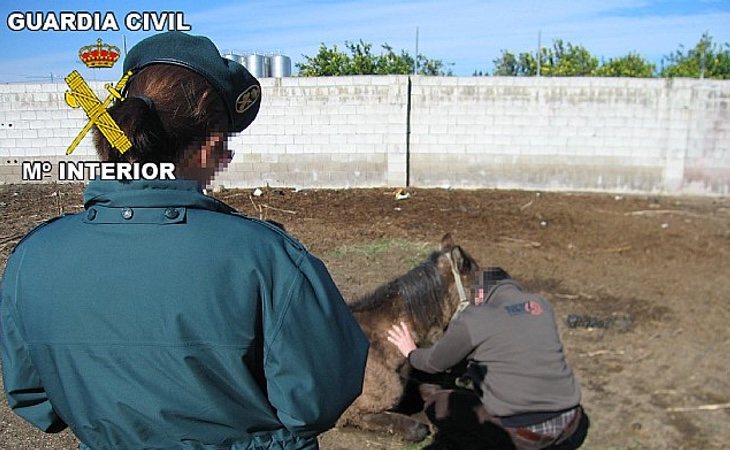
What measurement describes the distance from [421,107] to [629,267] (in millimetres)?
6137

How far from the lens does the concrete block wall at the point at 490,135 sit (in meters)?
12.1

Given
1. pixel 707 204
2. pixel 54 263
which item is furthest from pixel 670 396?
pixel 707 204

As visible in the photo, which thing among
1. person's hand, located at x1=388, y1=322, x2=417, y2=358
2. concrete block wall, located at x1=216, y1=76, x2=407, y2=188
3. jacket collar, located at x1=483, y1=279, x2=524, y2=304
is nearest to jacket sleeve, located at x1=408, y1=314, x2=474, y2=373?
jacket collar, located at x1=483, y1=279, x2=524, y2=304

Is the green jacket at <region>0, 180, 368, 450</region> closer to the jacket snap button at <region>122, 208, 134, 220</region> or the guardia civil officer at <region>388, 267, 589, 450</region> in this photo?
the jacket snap button at <region>122, 208, 134, 220</region>

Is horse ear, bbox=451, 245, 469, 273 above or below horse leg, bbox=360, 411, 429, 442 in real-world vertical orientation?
above

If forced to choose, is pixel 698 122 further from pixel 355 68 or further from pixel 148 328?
pixel 148 328

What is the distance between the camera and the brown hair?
3.72 feet

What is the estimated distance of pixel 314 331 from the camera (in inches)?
45.6

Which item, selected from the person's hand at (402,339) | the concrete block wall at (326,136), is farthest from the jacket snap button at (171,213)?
the concrete block wall at (326,136)

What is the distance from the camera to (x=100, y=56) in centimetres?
167

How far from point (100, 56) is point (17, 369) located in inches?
33.3

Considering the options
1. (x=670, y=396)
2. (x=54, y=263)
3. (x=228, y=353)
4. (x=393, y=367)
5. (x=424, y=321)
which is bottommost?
(x=670, y=396)

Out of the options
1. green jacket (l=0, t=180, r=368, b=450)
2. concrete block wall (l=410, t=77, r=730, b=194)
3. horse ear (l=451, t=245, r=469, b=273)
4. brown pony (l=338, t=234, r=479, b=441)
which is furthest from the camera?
concrete block wall (l=410, t=77, r=730, b=194)

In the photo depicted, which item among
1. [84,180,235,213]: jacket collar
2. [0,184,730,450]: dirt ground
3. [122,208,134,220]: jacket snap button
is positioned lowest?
[0,184,730,450]: dirt ground
